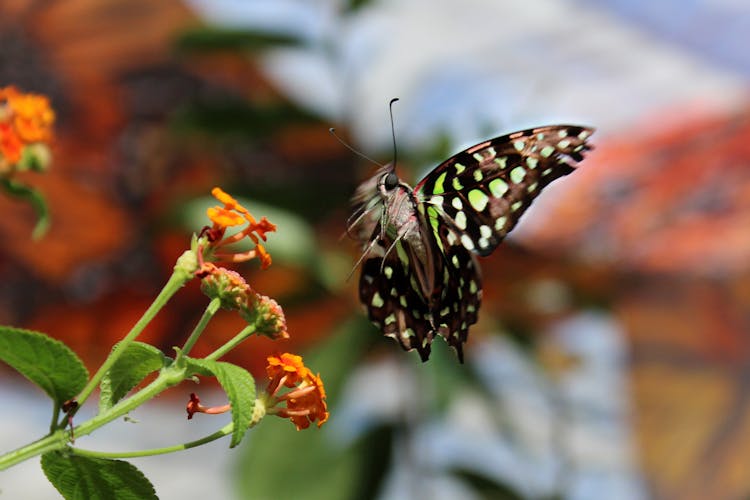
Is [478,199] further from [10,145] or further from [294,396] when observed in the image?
[10,145]

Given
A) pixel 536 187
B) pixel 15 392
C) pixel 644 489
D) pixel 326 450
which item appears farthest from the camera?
pixel 644 489

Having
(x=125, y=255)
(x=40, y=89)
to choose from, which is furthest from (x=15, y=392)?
(x=40, y=89)

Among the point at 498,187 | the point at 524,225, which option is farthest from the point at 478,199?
the point at 524,225

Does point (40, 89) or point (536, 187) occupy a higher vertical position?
point (40, 89)

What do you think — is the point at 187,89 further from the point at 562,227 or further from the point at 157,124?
the point at 562,227

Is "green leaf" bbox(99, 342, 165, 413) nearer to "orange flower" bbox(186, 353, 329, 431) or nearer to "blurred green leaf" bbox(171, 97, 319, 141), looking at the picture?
"orange flower" bbox(186, 353, 329, 431)

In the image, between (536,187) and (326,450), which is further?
(326,450)

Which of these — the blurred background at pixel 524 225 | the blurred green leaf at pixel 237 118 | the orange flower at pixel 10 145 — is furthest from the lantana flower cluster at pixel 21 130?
the blurred background at pixel 524 225

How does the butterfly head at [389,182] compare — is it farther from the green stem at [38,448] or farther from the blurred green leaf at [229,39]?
the blurred green leaf at [229,39]
